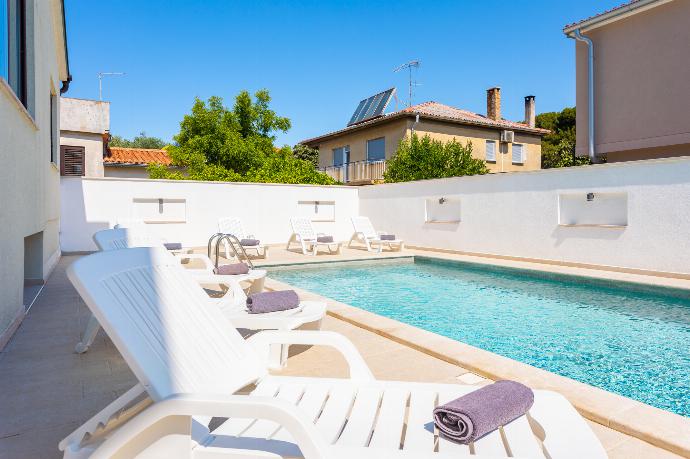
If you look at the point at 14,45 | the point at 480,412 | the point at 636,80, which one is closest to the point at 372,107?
the point at 636,80

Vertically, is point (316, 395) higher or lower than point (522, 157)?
lower

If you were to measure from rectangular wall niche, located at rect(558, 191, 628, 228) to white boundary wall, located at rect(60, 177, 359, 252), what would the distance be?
773cm

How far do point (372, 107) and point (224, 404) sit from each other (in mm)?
22086

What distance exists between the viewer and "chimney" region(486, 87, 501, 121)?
2372 centimetres

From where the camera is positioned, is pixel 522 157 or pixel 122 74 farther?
pixel 522 157

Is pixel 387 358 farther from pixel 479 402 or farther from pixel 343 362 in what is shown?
pixel 479 402

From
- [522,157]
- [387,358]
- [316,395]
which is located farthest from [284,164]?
[316,395]

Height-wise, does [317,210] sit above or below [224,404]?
above

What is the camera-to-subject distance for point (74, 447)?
152 centimetres

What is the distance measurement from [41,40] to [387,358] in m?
6.64

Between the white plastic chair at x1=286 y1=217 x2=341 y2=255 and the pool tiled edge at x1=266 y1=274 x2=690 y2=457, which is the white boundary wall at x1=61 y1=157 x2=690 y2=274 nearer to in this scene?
the white plastic chair at x1=286 y1=217 x2=341 y2=255

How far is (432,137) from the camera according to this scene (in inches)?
814

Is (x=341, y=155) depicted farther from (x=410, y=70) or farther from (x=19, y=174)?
(x=19, y=174)

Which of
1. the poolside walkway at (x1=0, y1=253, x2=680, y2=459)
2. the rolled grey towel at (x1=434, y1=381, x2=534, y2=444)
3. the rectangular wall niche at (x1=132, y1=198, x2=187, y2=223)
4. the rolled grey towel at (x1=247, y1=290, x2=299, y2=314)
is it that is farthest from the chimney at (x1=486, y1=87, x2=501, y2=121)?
the rolled grey towel at (x1=434, y1=381, x2=534, y2=444)
